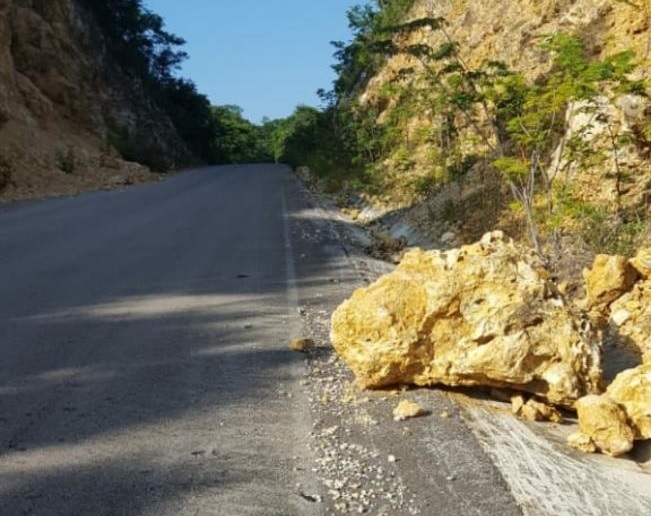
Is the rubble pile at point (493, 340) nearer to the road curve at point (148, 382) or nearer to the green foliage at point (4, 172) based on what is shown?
the road curve at point (148, 382)

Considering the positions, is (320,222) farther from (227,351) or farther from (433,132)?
(227,351)

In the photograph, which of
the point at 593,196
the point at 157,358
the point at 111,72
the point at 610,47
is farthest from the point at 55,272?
the point at 111,72

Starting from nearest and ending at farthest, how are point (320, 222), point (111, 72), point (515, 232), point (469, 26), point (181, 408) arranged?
point (181, 408)
point (515, 232)
point (320, 222)
point (469, 26)
point (111, 72)

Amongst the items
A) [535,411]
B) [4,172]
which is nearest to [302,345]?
[535,411]

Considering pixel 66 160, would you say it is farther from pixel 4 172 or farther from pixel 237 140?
pixel 237 140

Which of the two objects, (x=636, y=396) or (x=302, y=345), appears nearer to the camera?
(x=636, y=396)

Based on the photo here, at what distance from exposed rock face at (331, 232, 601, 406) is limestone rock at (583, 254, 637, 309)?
61 centimetres

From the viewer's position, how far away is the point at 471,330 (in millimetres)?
3961

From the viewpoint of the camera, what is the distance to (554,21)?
14102 millimetres

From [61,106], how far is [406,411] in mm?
25562

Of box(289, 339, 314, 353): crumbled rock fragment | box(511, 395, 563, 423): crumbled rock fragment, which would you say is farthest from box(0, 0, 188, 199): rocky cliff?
box(511, 395, 563, 423): crumbled rock fragment

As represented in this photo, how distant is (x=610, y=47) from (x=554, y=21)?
3.46 metres

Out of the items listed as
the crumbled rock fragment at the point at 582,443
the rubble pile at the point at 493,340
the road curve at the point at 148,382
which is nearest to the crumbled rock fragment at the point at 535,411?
the rubble pile at the point at 493,340

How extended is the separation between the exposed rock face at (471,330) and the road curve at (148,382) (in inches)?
23.1
